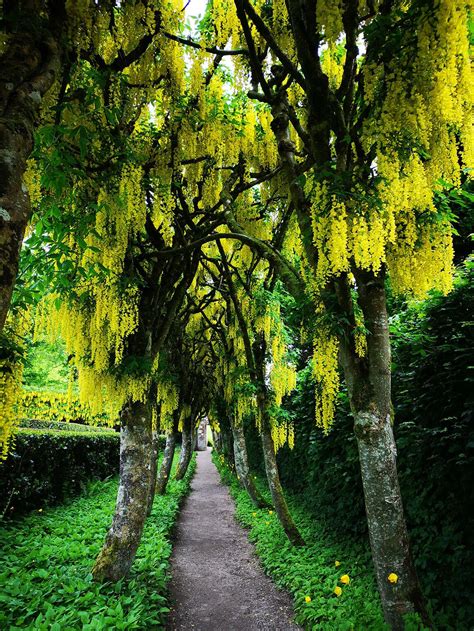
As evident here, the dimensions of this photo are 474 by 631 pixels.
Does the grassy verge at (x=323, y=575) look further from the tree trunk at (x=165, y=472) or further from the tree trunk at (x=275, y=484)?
the tree trunk at (x=165, y=472)

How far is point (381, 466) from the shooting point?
2828mm

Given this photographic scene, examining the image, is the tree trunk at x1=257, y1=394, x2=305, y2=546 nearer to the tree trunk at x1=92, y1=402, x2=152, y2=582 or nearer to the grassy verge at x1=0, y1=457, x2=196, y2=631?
the grassy verge at x1=0, y1=457, x2=196, y2=631

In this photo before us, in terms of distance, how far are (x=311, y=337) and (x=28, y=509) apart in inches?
270

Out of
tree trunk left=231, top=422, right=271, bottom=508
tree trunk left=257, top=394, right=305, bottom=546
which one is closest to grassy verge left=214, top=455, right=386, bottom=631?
tree trunk left=257, top=394, right=305, bottom=546

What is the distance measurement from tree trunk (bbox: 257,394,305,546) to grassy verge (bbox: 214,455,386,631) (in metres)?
0.18

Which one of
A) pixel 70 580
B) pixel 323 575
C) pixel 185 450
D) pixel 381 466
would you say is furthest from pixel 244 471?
pixel 381 466

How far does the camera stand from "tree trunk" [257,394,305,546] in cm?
611

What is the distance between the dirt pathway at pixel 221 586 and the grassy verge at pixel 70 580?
36 cm

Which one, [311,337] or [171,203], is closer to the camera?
[311,337]

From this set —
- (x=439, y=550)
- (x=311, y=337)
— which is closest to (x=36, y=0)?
(x=311, y=337)

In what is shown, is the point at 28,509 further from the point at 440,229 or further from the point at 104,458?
the point at 440,229

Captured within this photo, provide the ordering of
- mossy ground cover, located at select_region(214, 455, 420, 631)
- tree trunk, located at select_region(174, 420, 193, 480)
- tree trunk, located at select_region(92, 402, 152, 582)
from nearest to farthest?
mossy ground cover, located at select_region(214, 455, 420, 631), tree trunk, located at select_region(92, 402, 152, 582), tree trunk, located at select_region(174, 420, 193, 480)

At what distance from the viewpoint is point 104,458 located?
40.4ft

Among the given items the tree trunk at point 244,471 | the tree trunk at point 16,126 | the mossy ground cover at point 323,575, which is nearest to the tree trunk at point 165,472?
the tree trunk at point 244,471
